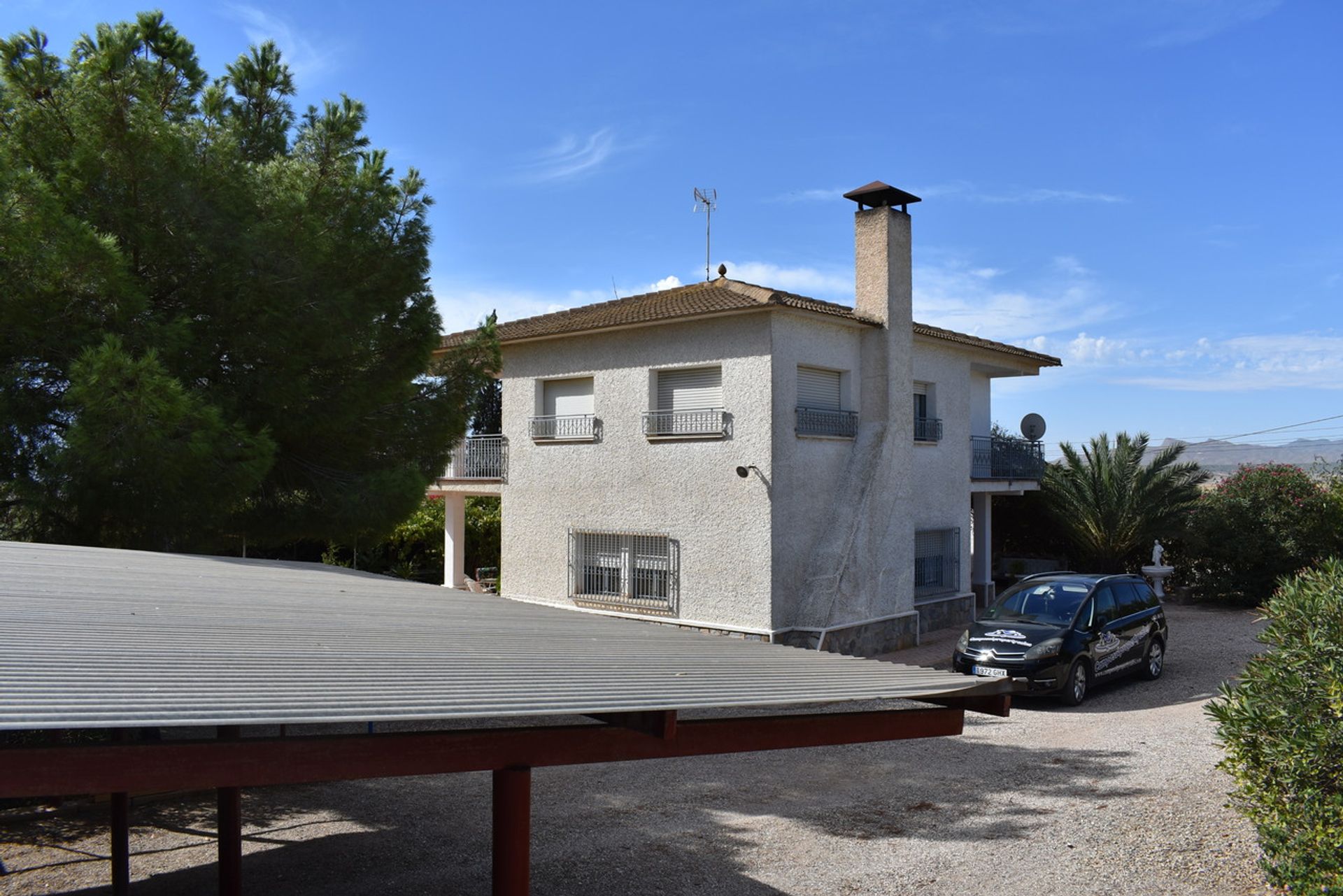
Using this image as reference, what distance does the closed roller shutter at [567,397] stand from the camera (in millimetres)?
19453

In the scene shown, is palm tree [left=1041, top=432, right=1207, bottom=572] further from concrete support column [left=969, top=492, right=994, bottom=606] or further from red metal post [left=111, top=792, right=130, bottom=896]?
red metal post [left=111, top=792, right=130, bottom=896]

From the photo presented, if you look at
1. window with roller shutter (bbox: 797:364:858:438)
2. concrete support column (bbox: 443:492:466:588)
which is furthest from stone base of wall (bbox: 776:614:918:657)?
concrete support column (bbox: 443:492:466:588)

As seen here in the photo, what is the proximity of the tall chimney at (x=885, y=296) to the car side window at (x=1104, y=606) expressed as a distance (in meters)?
5.34

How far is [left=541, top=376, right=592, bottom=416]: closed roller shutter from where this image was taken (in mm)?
19453

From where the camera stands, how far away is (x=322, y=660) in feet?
13.1

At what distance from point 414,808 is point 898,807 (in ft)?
15.1

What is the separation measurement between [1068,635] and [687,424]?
7420 millimetres

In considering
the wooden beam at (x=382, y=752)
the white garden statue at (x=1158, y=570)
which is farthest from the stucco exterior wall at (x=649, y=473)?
the white garden statue at (x=1158, y=570)

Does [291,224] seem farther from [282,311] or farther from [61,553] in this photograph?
[61,553]

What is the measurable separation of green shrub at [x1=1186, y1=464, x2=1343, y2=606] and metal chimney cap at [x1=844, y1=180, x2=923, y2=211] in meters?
11.7

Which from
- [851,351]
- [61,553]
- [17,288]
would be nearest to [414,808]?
[61,553]

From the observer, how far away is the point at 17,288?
897cm

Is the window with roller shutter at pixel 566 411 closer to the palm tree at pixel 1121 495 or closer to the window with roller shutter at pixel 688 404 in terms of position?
the window with roller shutter at pixel 688 404

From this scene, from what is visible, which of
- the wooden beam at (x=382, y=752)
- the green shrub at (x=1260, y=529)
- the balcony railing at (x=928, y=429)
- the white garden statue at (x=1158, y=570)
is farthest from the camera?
the white garden statue at (x=1158, y=570)
